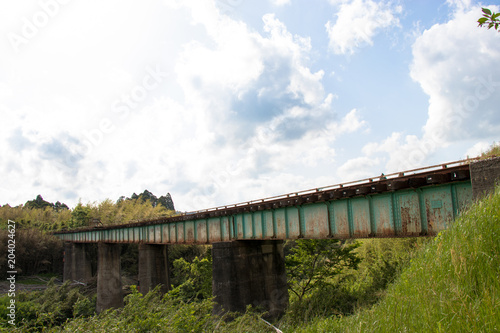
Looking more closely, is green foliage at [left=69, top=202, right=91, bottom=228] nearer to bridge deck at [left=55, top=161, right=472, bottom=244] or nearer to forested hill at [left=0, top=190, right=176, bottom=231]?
forested hill at [left=0, top=190, right=176, bottom=231]

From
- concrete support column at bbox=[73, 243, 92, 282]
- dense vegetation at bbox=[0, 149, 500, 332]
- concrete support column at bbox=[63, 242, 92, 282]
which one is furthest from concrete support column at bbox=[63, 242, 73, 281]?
dense vegetation at bbox=[0, 149, 500, 332]

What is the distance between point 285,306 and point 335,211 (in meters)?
9.44

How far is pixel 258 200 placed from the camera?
17984 mm

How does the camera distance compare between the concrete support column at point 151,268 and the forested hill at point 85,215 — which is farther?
the forested hill at point 85,215

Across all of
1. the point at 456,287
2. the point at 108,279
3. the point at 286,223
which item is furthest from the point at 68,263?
the point at 456,287

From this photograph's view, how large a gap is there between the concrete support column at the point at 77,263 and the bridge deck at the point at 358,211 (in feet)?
133

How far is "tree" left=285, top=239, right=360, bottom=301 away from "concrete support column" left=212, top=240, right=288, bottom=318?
3.52m

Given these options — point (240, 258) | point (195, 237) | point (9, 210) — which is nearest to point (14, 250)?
point (9, 210)

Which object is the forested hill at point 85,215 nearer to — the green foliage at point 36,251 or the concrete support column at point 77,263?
the green foliage at point 36,251

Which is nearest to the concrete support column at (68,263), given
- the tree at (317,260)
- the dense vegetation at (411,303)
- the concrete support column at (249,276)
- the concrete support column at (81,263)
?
the concrete support column at (81,263)

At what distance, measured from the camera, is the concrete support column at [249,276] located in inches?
706

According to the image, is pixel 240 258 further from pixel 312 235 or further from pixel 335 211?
pixel 335 211

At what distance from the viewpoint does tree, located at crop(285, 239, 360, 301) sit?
890 inches

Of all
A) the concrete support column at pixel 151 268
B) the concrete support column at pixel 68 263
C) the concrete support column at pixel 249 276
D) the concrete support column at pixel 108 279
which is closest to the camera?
the concrete support column at pixel 249 276
